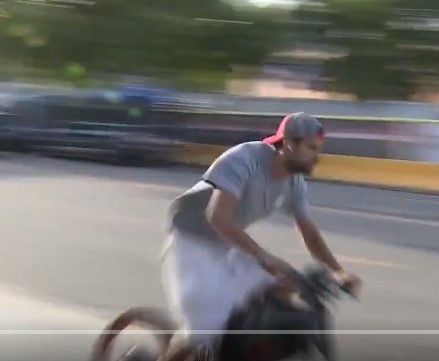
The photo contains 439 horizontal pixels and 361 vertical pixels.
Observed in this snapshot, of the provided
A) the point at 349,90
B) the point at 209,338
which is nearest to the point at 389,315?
the point at 209,338

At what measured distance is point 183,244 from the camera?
298 centimetres

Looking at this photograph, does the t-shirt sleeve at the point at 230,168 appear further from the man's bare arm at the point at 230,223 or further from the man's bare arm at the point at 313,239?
the man's bare arm at the point at 313,239

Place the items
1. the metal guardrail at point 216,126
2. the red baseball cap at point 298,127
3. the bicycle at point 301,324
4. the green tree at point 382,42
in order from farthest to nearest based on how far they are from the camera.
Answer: the bicycle at point 301,324 → the red baseball cap at point 298,127 → the metal guardrail at point 216,126 → the green tree at point 382,42

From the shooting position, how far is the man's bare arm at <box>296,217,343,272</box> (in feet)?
9.46

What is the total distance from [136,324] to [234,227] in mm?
389

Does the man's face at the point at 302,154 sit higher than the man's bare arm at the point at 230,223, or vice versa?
the man's face at the point at 302,154

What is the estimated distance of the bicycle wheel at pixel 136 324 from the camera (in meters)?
3.00

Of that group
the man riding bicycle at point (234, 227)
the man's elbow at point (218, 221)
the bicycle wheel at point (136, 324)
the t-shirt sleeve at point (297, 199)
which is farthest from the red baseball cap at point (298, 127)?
the bicycle wheel at point (136, 324)

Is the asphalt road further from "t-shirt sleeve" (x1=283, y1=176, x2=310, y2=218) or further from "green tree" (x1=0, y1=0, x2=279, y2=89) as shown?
"green tree" (x1=0, y1=0, x2=279, y2=89)

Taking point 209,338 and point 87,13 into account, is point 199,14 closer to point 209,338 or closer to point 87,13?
point 87,13

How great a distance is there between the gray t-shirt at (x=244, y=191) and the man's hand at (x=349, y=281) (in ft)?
0.63

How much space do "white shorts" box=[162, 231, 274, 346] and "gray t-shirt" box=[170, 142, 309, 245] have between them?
53 mm

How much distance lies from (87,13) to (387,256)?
100cm

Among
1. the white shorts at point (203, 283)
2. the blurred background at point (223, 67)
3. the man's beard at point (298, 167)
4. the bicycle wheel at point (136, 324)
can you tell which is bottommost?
the bicycle wheel at point (136, 324)
